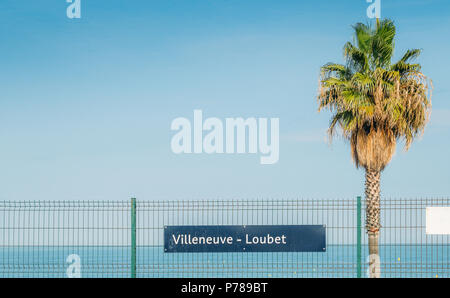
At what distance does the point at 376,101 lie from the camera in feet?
54.5

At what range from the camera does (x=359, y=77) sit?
16984 mm

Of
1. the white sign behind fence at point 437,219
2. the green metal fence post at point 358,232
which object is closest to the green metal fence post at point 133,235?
the green metal fence post at point 358,232

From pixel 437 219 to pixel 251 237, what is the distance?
4.35 meters

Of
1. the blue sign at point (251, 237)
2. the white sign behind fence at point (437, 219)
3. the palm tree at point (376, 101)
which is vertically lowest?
the blue sign at point (251, 237)

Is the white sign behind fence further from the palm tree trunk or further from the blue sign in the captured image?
the blue sign

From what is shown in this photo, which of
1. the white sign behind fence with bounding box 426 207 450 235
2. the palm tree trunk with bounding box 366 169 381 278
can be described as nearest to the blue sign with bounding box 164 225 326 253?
the palm tree trunk with bounding box 366 169 381 278

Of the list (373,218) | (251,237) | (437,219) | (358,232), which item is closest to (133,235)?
(251,237)

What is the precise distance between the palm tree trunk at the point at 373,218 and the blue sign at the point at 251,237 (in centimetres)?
151

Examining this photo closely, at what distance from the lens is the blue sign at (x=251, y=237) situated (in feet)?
45.2

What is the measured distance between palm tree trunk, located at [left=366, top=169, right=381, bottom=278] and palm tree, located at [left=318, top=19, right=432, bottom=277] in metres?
0.03

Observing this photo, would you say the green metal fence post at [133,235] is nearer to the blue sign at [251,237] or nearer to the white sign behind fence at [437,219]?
the blue sign at [251,237]

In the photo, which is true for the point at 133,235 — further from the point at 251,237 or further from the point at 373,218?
the point at 373,218

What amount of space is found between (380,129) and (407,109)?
0.95 meters
